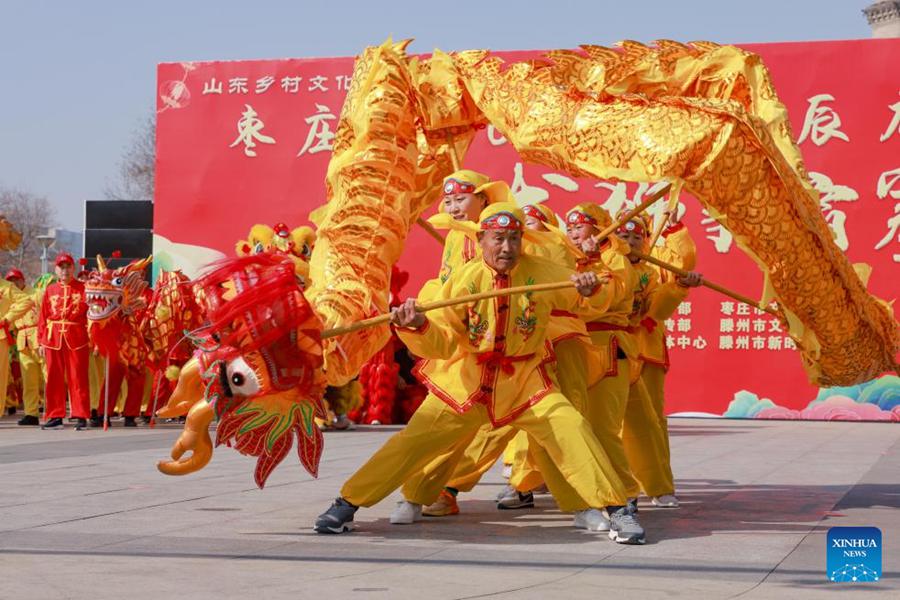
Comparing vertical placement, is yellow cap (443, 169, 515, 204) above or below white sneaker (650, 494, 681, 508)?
above

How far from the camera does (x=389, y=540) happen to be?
5777mm

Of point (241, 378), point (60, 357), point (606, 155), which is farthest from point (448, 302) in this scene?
point (60, 357)

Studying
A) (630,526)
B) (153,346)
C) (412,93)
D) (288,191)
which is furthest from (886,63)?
(630,526)

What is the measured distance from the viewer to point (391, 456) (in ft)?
19.4

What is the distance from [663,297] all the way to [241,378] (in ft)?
8.43

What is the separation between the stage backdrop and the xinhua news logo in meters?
9.32

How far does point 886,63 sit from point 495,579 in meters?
10.5

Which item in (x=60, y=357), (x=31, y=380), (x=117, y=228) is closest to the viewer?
(x=60, y=357)

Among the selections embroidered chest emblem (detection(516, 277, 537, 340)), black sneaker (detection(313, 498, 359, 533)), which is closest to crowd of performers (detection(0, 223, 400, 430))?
black sneaker (detection(313, 498, 359, 533))

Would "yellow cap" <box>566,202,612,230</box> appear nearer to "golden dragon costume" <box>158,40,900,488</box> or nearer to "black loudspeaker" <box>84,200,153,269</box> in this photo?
"golden dragon costume" <box>158,40,900,488</box>

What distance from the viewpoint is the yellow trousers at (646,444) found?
7.11 m

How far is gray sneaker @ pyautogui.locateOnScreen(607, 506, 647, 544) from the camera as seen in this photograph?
221 inches

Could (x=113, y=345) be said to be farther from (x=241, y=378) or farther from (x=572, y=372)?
(x=241, y=378)

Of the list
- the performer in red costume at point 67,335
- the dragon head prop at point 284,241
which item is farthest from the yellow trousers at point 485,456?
the performer in red costume at point 67,335
